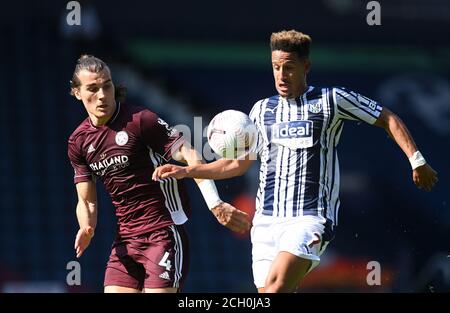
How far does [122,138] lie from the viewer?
7000mm

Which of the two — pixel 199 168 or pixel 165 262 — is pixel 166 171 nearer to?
A: pixel 199 168

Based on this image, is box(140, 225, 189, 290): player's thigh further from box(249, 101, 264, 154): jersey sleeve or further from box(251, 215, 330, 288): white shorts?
box(249, 101, 264, 154): jersey sleeve

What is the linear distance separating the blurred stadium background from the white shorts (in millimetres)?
5491

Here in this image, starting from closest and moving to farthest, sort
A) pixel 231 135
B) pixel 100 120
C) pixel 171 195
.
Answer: pixel 231 135, pixel 171 195, pixel 100 120

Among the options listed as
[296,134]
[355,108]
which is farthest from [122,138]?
[355,108]

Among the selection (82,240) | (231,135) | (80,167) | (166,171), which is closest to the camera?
(166,171)

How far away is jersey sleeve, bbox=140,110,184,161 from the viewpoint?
694 centimetres

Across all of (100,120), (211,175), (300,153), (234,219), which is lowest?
(234,219)

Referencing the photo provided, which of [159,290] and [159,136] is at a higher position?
[159,136]

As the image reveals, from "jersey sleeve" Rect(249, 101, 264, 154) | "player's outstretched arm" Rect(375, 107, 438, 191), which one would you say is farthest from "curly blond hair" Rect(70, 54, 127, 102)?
"player's outstretched arm" Rect(375, 107, 438, 191)

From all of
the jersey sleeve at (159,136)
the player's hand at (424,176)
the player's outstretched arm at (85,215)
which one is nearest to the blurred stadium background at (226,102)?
the player's outstretched arm at (85,215)

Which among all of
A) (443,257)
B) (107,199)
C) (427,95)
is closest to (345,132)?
(427,95)

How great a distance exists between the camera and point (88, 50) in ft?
43.6

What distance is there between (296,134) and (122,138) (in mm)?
1111
